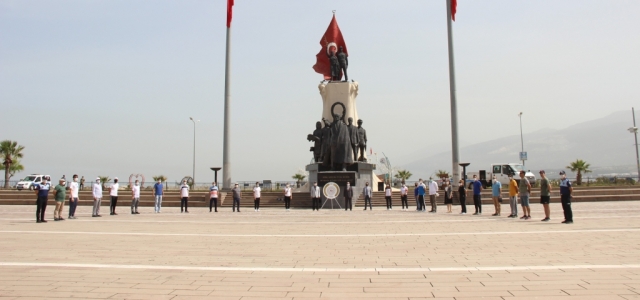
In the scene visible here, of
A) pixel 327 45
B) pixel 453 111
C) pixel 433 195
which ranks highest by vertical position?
pixel 327 45

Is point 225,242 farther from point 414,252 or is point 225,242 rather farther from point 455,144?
point 455,144

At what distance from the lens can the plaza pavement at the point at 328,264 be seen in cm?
512

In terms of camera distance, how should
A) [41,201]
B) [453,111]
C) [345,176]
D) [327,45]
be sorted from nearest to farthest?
1. [41,201]
2. [345,176]
3. [453,111]
4. [327,45]

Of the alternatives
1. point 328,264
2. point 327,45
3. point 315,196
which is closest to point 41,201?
point 328,264

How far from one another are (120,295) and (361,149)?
88.1 feet

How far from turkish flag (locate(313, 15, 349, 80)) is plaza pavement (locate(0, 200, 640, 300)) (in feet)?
95.5

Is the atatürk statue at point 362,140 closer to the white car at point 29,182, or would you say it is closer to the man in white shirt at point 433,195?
the man in white shirt at point 433,195

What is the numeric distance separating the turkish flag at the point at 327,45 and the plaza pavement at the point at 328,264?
95.5 feet

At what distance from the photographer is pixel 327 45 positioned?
39.4 meters

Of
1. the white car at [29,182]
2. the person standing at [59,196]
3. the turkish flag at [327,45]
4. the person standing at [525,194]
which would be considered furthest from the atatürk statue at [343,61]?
the white car at [29,182]

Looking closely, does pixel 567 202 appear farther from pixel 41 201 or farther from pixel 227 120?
pixel 227 120

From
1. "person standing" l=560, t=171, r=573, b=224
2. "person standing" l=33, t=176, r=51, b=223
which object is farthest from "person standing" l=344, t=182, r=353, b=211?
"person standing" l=33, t=176, r=51, b=223

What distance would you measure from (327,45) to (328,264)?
34.1 metres

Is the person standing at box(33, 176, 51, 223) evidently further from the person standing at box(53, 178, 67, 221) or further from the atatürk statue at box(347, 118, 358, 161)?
the atatürk statue at box(347, 118, 358, 161)
